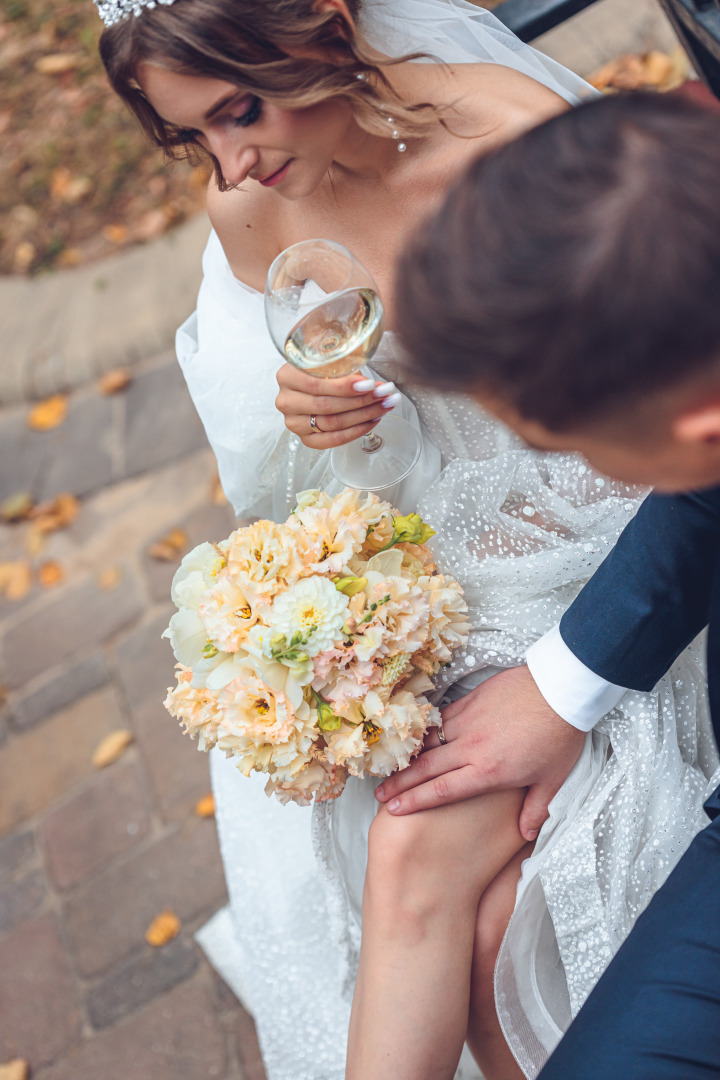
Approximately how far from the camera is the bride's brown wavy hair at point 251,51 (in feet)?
4.86

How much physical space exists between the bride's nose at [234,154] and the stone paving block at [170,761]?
163 cm

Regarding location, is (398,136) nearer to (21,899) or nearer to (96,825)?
(96,825)

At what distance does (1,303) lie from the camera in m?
3.93

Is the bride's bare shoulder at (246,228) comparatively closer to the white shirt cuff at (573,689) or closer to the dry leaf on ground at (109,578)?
the white shirt cuff at (573,689)

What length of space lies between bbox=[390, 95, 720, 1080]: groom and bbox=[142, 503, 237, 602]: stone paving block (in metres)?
2.05

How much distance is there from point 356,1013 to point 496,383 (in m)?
1.15

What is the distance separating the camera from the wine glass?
4.67ft

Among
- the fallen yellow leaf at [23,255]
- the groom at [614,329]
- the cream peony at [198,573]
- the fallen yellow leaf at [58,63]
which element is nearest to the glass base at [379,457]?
the cream peony at [198,573]

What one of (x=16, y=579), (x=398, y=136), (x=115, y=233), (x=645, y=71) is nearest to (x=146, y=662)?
(x=16, y=579)

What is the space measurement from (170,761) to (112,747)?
205 mm

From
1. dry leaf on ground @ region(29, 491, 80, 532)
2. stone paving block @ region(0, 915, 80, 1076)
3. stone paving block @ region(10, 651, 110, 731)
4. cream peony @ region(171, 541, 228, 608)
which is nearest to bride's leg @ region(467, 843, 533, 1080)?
cream peony @ region(171, 541, 228, 608)

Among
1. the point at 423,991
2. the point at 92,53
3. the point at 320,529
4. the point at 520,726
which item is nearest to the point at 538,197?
the point at 320,529

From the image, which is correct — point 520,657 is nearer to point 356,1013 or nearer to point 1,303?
point 356,1013

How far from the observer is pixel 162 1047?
223cm
